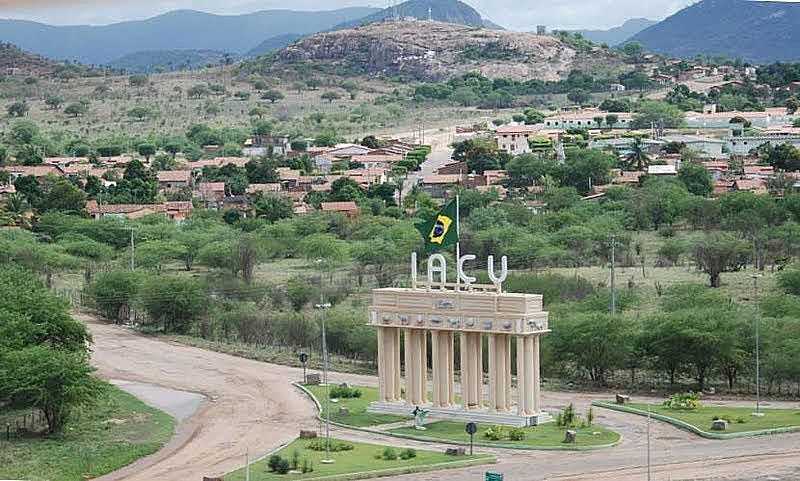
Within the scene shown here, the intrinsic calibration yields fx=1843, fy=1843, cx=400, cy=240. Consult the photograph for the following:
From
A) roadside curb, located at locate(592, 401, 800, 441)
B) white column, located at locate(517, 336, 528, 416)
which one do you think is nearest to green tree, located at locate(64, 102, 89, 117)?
roadside curb, located at locate(592, 401, 800, 441)

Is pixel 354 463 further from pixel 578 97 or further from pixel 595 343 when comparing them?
pixel 578 97

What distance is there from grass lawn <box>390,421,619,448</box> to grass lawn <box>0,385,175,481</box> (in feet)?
22.8

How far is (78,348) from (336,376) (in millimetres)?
8671

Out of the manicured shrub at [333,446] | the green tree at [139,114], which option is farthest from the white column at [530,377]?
the green tree at [139,114]

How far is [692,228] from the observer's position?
99375mm

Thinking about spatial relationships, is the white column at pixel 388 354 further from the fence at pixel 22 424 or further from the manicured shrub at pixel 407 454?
the fence at pixel 22 424

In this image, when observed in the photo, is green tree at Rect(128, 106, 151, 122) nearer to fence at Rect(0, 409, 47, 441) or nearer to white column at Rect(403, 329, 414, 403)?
fence at Rect(0, 409, 47, 441)

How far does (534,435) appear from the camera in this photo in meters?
48.4

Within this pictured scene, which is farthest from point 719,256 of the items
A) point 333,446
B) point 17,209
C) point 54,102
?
point 54,102

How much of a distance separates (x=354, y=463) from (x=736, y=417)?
38.5 feet

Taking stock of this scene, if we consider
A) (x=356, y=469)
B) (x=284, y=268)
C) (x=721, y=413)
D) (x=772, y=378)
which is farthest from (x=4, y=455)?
(x=284, y=268)

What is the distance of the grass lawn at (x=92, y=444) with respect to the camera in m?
45.4

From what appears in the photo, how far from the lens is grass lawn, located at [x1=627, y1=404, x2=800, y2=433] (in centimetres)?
4941

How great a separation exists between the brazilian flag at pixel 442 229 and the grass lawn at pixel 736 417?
302 inches
